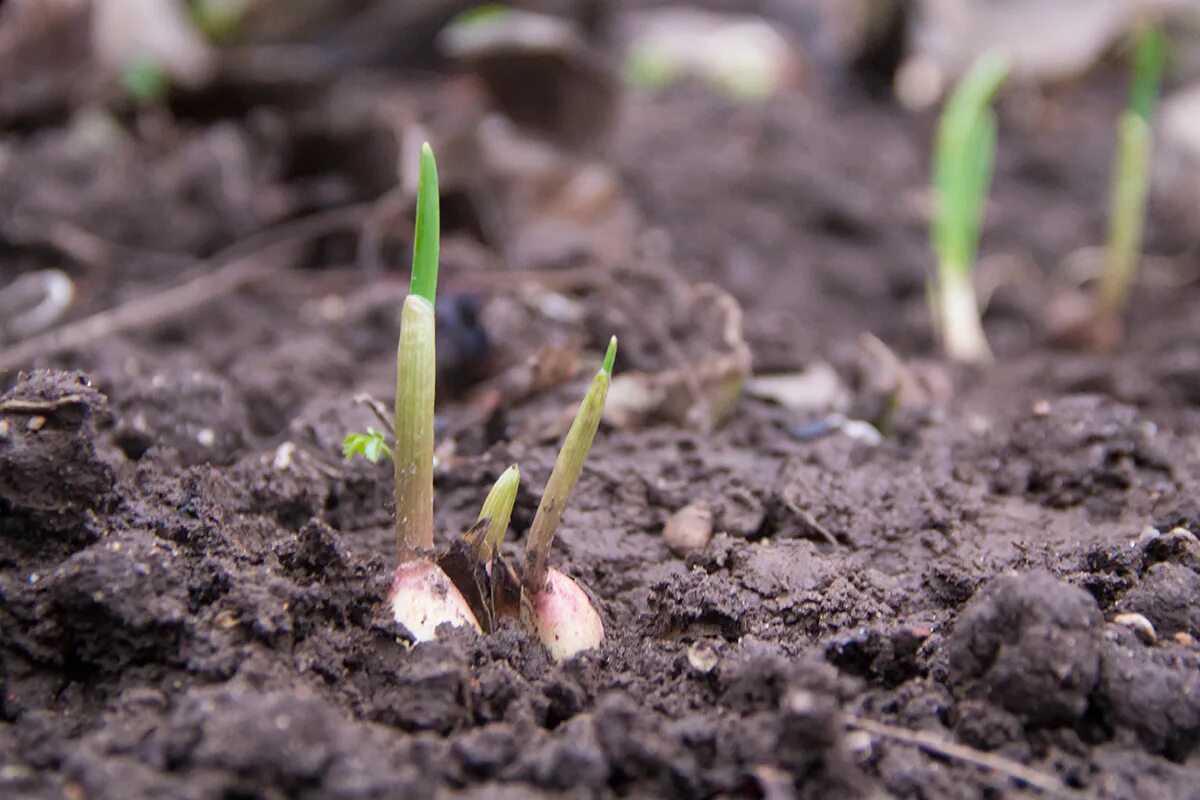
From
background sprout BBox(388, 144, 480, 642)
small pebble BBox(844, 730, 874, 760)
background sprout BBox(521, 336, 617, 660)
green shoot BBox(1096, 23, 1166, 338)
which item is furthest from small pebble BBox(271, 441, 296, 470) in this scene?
green shoot BBox(1096, 23, 1166, 338)

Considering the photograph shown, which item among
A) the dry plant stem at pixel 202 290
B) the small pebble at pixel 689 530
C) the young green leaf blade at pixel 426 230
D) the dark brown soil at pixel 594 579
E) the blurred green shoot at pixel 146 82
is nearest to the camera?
the dark brown soil at pixel 594 579

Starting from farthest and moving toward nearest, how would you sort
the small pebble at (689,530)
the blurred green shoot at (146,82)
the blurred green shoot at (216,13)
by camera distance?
the blurred green shoot at (216,13)
the blurred green shoot at (146,82)
the small pebble at (689,530)

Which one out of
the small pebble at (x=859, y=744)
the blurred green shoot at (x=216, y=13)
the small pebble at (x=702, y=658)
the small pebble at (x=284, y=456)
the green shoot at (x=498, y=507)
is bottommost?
the small pebble at (x=859, y=744)

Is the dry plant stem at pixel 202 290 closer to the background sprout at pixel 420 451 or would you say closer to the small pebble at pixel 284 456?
the small pebble at pixel 284 456

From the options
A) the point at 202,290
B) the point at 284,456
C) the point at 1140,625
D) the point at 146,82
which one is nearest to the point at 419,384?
the point at 284,456

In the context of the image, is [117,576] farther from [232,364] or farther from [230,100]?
→ [230,100]

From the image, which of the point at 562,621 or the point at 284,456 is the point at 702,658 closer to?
the point at 562,621

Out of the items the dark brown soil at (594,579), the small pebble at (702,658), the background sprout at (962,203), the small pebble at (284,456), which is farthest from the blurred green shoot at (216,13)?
the small pebble at (702,658)

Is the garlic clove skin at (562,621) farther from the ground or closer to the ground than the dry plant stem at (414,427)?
closer to the ground

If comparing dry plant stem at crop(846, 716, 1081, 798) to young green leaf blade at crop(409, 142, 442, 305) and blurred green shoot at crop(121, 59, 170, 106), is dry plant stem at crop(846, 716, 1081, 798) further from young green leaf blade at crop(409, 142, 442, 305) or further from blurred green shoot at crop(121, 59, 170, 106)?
blurred green shoot at crop(121, 59, 170, 106)
